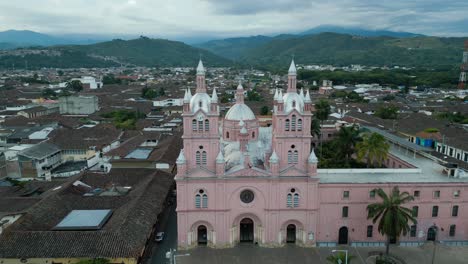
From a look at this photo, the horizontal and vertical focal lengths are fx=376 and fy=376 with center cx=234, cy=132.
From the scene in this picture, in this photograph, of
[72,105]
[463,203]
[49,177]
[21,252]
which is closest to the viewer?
[21,252]

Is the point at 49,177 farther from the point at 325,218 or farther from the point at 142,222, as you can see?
the point at 325,218

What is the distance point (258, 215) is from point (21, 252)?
23.0 m

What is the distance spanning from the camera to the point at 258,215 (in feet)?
134

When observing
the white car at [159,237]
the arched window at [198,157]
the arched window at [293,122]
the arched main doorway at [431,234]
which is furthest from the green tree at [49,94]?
the arched main doorway at [431,234]

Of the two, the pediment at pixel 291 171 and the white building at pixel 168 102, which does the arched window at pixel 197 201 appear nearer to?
the pediment at pixel 291 171

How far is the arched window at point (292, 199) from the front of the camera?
40500 millimetres

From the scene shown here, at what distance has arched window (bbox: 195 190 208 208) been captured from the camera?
40.2 m

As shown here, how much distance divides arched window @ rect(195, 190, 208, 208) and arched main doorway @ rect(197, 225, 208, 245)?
9.10 ft

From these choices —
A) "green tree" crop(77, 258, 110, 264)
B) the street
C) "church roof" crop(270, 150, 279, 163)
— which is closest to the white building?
the street

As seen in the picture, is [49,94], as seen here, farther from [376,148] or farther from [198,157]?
[376,148]

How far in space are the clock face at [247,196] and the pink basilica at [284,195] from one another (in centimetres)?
11

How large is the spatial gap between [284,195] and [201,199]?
8924mm

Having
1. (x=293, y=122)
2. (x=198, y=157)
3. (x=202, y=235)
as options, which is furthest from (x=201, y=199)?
(x=293, y=122)

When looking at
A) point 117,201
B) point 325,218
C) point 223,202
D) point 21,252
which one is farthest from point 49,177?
point 325,218
